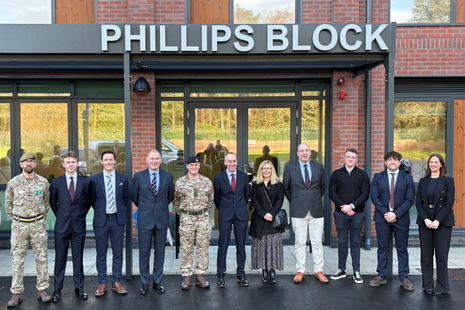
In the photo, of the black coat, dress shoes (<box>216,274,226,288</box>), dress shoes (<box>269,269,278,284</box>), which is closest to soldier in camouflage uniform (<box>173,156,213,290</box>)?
dress shoes (<box>216,274,226,288</box>)

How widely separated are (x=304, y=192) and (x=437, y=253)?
5.95ft

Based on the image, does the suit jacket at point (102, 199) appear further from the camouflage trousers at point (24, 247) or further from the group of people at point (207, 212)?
the camouflage trousers at point (24, 247)

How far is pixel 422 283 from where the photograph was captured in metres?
5.21

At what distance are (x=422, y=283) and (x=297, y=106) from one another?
356 centimetres

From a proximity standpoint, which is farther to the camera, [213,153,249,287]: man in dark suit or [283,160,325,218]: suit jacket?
[283,160,325,218]: suit jacket

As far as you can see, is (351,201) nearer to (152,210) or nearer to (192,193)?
(192,193)

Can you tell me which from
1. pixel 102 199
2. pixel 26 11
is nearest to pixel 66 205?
pixel 102 199

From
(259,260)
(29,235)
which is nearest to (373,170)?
(259,260)

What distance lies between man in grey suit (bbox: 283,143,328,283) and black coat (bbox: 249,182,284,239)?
0.69 feet

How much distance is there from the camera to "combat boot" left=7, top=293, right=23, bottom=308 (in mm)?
4637

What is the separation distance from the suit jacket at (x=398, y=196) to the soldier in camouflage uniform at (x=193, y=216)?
2.28 metres

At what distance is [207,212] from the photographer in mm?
5273

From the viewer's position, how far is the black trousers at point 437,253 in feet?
16.2

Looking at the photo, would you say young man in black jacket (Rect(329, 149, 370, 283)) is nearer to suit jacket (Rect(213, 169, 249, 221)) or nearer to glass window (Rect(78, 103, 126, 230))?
suit jacket (Rect(213, 169, 249, 221))
